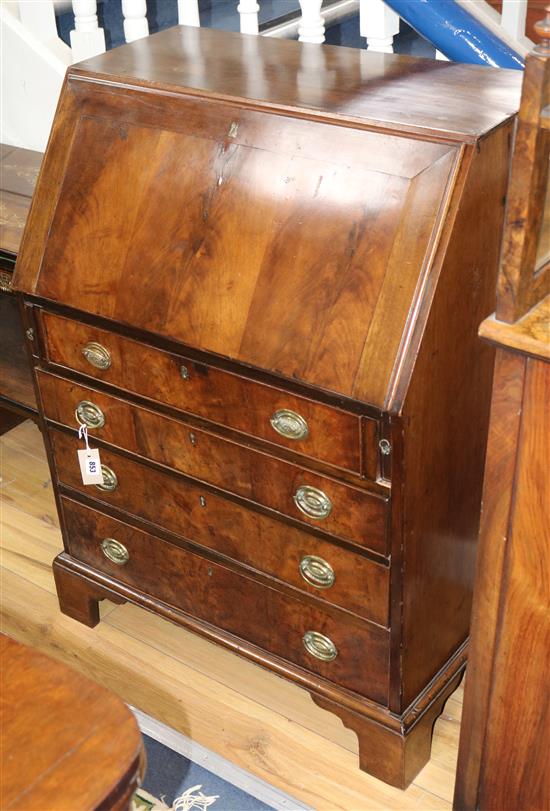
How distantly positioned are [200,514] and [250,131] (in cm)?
75

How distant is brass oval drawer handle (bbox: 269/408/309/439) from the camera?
5.76 feet

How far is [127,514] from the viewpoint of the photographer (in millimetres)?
2213

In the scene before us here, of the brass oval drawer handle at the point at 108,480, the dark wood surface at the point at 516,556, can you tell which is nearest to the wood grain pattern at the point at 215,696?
the dark wood surface at the point at 516,556

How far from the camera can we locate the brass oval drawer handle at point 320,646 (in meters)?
2.00

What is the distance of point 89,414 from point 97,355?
0.16 m

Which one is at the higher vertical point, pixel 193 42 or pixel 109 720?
pixel 193 42

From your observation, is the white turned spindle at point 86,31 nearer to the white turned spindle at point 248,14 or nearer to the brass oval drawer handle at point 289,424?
the white turned spindle at point 248,14

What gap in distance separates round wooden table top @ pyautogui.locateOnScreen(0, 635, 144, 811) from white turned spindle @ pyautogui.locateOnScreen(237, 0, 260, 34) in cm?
177

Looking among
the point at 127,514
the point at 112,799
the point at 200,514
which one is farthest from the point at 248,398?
the point at 112,799

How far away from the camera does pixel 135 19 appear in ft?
8.32

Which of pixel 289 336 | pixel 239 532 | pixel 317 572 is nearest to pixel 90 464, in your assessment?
pixel 239 532

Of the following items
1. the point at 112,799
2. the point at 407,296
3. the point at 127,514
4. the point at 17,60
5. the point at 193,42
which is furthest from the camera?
the point at 17,60

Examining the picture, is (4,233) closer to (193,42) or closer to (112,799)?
(193,42)

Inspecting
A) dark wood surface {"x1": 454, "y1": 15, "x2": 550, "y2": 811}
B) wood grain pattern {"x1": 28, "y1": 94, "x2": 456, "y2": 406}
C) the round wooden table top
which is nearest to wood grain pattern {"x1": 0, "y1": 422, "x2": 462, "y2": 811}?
dark wood surface {"x1": 454, "y1": 15, "x2": 550, "y2": 811}
